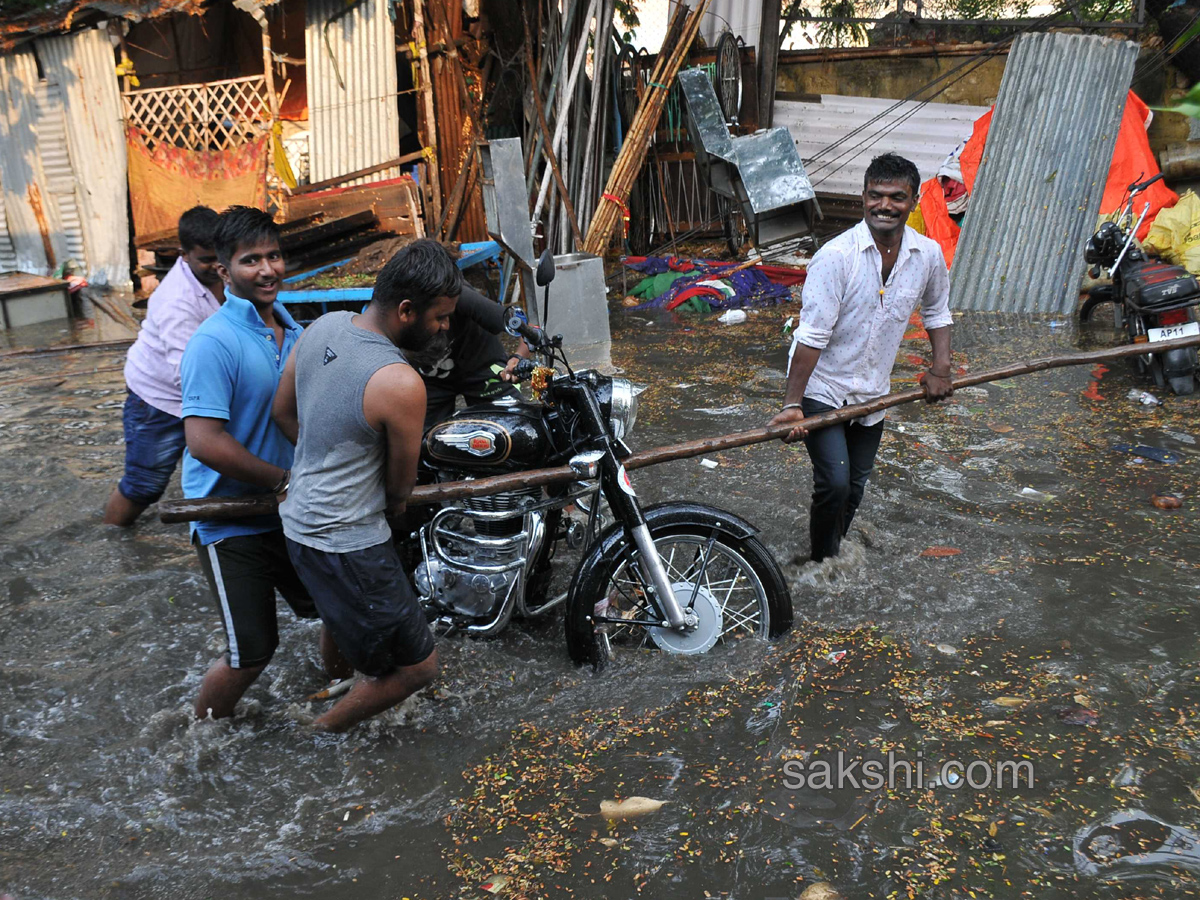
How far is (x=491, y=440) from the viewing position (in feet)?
11.3

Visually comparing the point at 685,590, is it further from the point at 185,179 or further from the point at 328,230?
the point at 185,179

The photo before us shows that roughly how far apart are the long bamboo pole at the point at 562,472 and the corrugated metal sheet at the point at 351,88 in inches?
310

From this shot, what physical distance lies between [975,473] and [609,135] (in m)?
8.31

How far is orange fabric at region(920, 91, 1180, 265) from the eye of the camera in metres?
9.22

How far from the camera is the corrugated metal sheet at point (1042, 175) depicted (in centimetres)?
919

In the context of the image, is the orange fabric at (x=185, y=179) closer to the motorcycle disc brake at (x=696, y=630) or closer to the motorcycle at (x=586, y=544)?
the motorcycle at (x=586, y=544)

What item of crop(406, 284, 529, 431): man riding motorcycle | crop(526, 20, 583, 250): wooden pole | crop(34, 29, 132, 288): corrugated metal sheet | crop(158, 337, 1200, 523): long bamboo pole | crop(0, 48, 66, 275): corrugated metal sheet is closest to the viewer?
crop(158, 337, 1200, 523): long bamboo pole

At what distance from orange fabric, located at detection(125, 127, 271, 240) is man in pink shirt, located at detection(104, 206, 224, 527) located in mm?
6443

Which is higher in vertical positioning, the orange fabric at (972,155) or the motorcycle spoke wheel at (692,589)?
the orange fabric at (972,155)

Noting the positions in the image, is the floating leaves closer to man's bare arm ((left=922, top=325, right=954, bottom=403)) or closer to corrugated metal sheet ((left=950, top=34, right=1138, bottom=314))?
man's bare arm ((left=922, top=325, right=954, bottom=403))

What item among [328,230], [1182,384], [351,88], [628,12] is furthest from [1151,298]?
[351,88]

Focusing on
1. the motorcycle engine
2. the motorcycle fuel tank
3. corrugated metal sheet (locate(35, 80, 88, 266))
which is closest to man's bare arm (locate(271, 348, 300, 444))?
the motorcycle fuel tank

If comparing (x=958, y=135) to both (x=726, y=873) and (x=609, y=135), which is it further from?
(x=726, y=873)

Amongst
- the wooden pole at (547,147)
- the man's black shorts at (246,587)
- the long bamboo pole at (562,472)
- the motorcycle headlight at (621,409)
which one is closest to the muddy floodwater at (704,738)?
the man's black shorts at (246,587)
